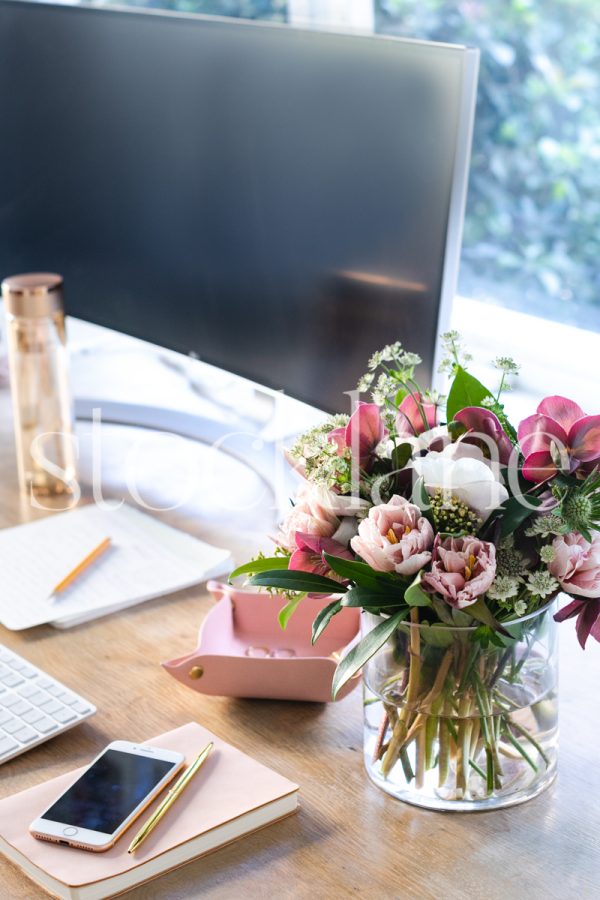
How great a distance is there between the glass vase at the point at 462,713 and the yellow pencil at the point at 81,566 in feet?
1.39

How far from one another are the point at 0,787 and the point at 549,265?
5.31ft

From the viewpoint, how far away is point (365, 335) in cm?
111

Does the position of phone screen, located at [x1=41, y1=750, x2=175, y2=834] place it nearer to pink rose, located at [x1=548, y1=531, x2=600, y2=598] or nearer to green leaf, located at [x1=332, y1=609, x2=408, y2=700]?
green leaf, located at [x1=332, y1=609, x2=408, y2=700]

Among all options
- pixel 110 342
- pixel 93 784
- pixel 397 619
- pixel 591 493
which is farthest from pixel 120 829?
pixel 110 342

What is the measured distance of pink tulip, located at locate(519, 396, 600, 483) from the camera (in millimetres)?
714

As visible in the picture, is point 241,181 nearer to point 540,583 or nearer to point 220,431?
point 220,431

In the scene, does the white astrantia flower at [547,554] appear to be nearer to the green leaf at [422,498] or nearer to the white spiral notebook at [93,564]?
the green leaf at [422,498]

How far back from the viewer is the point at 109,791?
0.78m

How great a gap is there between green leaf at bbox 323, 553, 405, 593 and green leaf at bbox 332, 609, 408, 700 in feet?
0.07

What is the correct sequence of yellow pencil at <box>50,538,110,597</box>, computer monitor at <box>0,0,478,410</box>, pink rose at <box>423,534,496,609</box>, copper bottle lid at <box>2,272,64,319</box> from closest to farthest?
pink rose at <box>423,534,496,609</box> < computer monitor at <box>0,0,478,410</box> < yellow pencil at <box>50,538,110,597</box> < copper bottle lid at <box>2,272,64,319</box>

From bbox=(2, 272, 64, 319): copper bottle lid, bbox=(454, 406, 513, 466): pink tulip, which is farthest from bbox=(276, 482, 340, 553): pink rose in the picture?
bbox=(2, 272, 64, 319): copper bottle lid

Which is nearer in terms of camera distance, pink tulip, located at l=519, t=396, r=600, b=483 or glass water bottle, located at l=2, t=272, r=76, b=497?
pink tulip, located at l=519, t=396, r=600, b=483

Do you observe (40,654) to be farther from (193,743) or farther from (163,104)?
(163,104)

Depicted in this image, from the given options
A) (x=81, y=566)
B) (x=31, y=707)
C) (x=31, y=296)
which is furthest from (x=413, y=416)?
(x=31, y=296)
